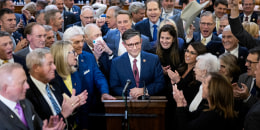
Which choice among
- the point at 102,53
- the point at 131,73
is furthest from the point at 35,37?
the point at 131,73

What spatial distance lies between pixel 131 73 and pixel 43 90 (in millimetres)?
1159

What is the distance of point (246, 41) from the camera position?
12.0 ft

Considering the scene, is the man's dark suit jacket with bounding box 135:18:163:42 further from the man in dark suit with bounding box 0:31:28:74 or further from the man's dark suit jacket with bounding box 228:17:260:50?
the man in dark suit with bounding box 0:31:28:74

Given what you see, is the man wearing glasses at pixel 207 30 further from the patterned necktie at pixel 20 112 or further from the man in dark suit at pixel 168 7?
the patterned necktie at pixel 20 112

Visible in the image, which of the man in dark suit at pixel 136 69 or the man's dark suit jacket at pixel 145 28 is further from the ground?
the man's dark suit jacket at pixel 145 28

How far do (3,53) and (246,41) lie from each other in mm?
2740

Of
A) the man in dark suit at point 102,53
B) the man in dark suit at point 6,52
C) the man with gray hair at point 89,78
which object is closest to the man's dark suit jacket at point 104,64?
the man in dark suit at point 102,53

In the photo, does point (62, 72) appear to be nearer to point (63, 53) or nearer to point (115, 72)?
point (63, 53)

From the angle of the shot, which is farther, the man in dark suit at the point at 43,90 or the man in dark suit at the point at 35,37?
the man in dark suit at the point at 35,37

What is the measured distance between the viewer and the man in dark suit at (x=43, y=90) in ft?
8.93

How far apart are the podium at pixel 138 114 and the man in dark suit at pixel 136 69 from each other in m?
0.50

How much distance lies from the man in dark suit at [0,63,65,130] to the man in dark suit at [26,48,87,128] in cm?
29

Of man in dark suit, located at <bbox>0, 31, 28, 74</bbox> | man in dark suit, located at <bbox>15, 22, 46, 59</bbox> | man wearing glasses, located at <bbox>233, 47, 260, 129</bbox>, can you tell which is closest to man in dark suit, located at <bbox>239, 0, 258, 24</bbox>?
man wearing glasses, located at <bbox>233, 47, 260, 129</bbox>

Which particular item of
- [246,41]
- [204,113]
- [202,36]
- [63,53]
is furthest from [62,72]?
[202,36]
